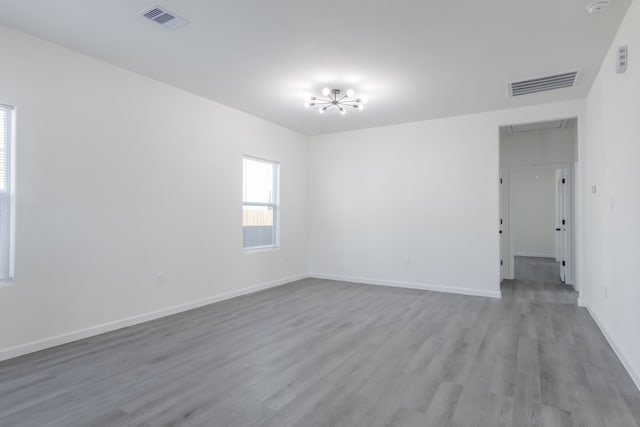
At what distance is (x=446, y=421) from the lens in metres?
2.04

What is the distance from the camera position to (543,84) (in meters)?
4.24

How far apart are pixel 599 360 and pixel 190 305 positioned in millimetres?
4335

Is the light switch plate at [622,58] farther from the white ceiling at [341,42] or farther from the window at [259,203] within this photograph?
the window at [259,203]

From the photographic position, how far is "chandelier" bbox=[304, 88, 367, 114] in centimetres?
451

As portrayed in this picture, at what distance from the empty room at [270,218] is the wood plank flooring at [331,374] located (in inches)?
0.9

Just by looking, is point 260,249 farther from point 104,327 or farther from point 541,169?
point 541,169

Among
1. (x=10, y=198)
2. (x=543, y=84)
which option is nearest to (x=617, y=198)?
(x=543, y=84)

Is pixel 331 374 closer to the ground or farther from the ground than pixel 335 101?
closer to the ground

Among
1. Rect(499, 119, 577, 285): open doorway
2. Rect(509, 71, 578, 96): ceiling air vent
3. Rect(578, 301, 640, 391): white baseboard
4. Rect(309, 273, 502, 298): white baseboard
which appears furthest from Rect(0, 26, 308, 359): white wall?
Rect(499, 119, 577, 285): open doorway

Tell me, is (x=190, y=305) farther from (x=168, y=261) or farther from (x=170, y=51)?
(x=170, y=51)

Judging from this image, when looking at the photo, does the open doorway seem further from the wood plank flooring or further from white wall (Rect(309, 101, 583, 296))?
the wood plank flooring

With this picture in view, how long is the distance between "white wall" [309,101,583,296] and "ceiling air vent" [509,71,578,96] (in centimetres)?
75

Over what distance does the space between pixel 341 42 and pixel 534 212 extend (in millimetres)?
9322

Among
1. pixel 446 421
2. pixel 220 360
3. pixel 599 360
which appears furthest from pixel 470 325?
pixel 220 360
